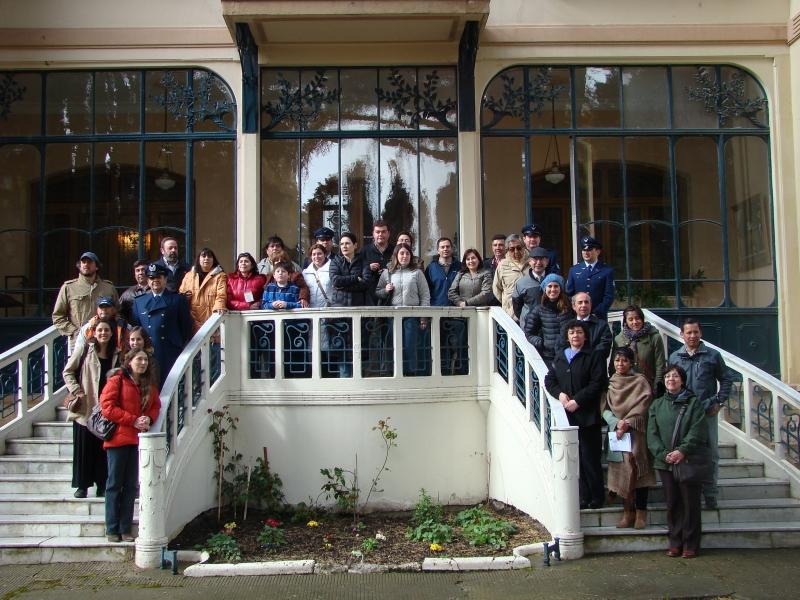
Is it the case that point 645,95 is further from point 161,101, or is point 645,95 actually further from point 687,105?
point 161,101

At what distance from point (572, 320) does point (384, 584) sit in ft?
9.35

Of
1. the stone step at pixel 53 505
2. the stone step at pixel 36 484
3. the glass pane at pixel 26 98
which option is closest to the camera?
the stone step at pixel 53 505

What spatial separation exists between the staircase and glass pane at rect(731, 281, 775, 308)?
8790mm

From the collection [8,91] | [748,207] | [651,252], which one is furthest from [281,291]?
[748,207]

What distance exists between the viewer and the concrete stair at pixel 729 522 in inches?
276

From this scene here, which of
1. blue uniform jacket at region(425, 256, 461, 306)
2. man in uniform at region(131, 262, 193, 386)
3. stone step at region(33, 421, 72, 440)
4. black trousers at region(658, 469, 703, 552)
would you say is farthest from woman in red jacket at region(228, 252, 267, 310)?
black trousers at region(658, 469, 703, 552)

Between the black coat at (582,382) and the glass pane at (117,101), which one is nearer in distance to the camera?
the black coat at (582,382)

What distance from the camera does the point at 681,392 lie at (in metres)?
6.97

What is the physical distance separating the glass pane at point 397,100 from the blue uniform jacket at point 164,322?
4.90 m

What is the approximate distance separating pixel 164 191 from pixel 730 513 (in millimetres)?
8625

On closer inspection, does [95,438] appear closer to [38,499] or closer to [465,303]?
[38,499]

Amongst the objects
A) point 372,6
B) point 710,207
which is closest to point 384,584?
point 372,6

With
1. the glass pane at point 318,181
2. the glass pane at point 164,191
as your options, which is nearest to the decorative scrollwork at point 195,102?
the glass pane at point 164,191

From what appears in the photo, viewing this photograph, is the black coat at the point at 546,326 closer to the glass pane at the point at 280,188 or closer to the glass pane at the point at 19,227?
the glass pane at the point at 280,188
